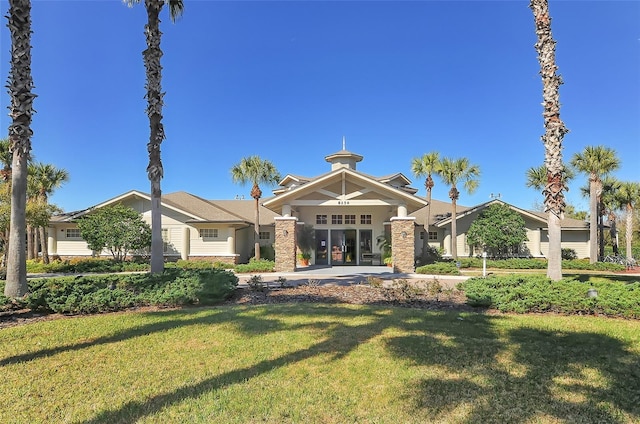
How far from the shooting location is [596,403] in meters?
3.95

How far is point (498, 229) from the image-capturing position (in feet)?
79.0

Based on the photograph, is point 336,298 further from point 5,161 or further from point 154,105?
point 5,161

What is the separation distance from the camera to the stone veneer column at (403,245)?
61.1ft

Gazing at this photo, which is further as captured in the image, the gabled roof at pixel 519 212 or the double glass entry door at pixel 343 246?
the gabled roof at pixel 519 212

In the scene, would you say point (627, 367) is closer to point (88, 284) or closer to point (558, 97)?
point (558, 97)

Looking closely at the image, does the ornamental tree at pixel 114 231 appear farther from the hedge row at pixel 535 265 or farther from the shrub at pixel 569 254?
the shrub at pixel 569 254

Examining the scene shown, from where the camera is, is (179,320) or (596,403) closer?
(596,403)

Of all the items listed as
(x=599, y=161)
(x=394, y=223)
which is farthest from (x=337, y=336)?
(x=599, y=161)

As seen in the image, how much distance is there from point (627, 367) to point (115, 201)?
2588 cm

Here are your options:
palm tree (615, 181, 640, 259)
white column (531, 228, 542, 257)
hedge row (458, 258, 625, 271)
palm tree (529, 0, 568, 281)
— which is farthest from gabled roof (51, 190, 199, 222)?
palm tree (615, 181, 640, 259)

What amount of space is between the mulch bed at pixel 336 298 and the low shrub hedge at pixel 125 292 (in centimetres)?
27

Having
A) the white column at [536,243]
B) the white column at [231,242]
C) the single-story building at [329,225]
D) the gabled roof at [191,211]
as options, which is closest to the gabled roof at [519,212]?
the single-story building at [329,225]

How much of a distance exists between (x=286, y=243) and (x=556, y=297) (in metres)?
12.9

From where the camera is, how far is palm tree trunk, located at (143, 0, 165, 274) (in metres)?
11.6
